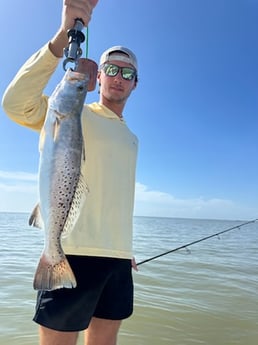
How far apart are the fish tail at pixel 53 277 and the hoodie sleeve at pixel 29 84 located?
0.92 metres

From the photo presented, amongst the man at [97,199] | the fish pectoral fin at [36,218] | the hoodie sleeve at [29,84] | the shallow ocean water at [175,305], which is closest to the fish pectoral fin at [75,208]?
the fish pectoral fin at [36,218]

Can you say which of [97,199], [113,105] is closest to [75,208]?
[97,199]

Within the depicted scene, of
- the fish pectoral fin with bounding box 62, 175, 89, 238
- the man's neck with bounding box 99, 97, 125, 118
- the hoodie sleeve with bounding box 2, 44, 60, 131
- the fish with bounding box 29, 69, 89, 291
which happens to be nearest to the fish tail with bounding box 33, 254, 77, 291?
the fish with bounding box 29, 69, 89, 291

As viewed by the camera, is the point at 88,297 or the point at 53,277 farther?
the point at 88,297

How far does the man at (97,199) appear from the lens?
197 cm

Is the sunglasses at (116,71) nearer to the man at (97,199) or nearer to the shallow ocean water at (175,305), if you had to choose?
the man at (97,199)

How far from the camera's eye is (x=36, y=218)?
1.93 m

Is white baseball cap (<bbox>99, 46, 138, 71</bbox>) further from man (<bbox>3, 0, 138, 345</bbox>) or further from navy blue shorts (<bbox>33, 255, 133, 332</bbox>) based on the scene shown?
navy blue shorts (<bbox>33, 255, 133, 332</bbox>)

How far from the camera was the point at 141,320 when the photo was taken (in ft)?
17.4

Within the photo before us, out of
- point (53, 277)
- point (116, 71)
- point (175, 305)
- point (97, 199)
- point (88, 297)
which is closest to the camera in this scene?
point (53, 277)

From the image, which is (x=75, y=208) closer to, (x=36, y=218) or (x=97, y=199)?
(x=36, y=218)

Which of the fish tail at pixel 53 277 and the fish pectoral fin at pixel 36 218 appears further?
the fish pectoral fin at pixel 36 218

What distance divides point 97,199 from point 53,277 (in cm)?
63

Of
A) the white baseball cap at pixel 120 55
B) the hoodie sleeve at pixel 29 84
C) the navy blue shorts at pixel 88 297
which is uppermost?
the white baseball cap at pixel 120 55
